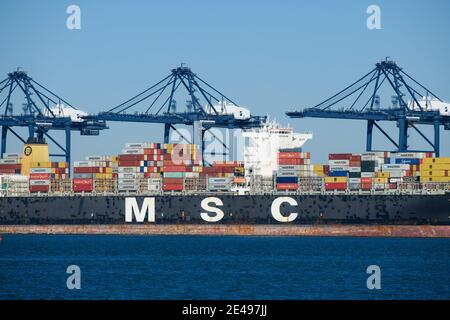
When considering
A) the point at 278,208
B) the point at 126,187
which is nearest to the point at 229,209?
the point at 278,208

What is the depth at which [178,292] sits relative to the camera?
149ft

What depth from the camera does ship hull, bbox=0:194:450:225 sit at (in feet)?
257

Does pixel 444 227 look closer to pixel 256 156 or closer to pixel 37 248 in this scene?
pixel 256 156

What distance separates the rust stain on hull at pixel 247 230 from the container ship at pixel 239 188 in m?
0.39

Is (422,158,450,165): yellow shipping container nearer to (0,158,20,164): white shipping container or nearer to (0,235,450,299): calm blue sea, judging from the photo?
(0,235,450,299): calm blue sea

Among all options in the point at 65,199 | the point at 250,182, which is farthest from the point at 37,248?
the point at 250,182

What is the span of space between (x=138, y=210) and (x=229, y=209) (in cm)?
763

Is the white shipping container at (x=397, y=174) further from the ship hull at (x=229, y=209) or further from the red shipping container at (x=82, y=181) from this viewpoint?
the red shipping container at (x=82, y=181)

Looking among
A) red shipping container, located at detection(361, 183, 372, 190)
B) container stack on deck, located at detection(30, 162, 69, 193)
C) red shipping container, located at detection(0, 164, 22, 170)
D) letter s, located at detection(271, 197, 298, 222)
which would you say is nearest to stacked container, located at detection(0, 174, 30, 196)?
container stack on deck, located at detection(30, 162, 69, 193)

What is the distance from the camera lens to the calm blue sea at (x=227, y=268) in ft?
150

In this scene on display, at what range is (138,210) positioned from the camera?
85.7 metres

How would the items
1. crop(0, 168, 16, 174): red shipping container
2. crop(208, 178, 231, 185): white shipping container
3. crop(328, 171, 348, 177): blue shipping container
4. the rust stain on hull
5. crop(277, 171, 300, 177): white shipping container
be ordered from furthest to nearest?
crop(0, 168, 16, 174): red shipping container
crop(208, 178, 231, 185): white shipping container
crop(277, 171, 300, 177): white shipping container
crop(328, 171, 348, 177): blue shipping container
the rust stain on hull

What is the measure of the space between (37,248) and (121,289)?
29.0 metres

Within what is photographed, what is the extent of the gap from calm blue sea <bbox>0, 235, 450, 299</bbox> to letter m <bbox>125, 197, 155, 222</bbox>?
3545 millimetres
